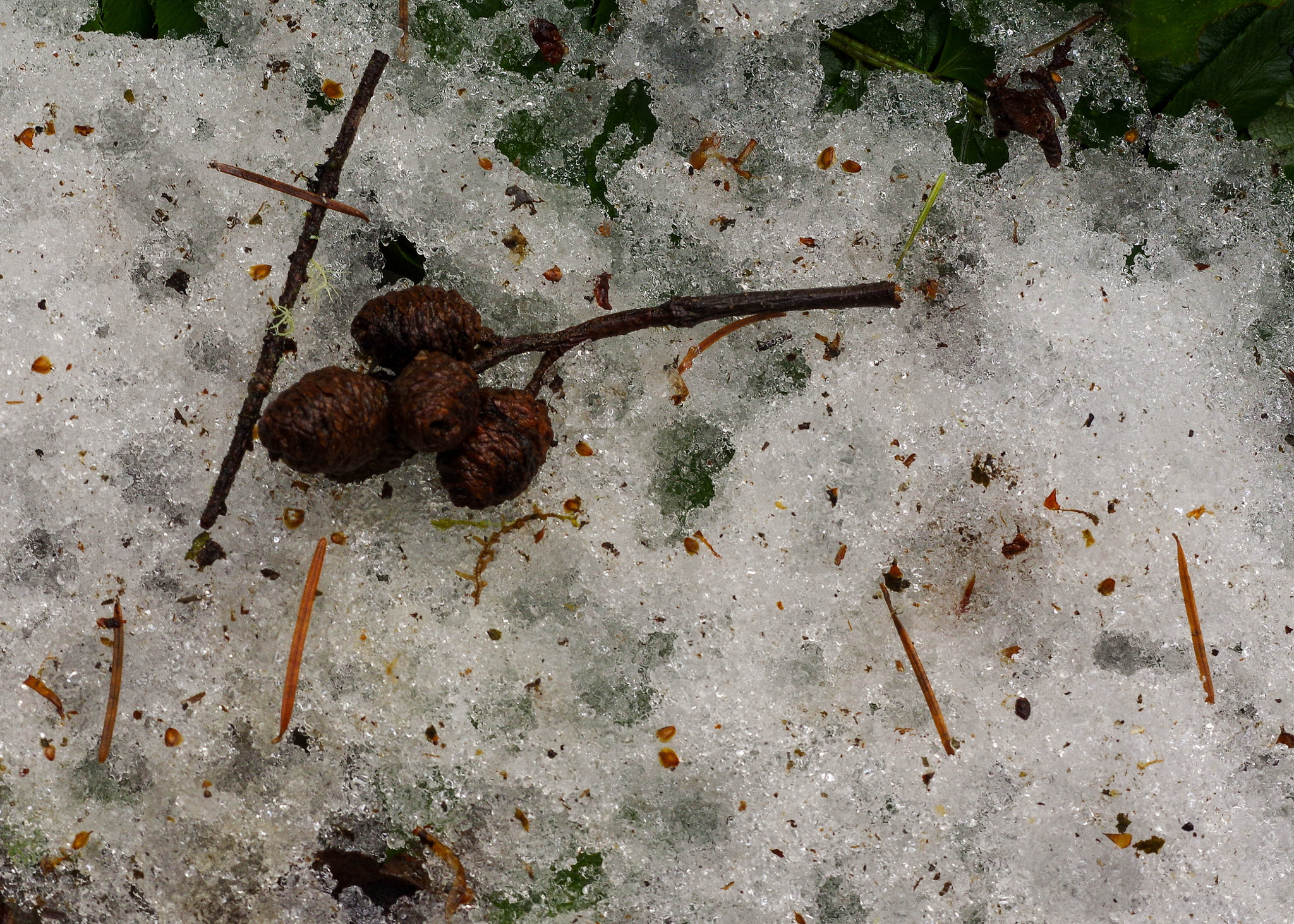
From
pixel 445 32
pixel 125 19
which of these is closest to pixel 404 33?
pixel 445 32

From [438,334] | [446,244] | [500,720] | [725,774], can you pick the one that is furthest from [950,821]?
[446,244]

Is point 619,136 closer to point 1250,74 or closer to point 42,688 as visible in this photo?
point 1250,74

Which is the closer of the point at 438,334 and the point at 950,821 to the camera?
the point at 438,334

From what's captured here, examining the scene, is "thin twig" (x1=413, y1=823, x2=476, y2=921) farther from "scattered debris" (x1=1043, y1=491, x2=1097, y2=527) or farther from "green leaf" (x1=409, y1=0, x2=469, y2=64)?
"green leaf" (x1=409, y1=0, x2=469, y2=64)

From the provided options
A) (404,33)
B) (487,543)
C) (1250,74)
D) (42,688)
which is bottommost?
(42,688)

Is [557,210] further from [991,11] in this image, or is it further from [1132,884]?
[1132,884]

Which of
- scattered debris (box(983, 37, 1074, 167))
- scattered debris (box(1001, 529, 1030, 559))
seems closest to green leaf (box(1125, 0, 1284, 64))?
scattered debris (box(983, 37, 1074, 167))

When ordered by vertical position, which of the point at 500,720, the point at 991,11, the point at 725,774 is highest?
the point at 991,11
